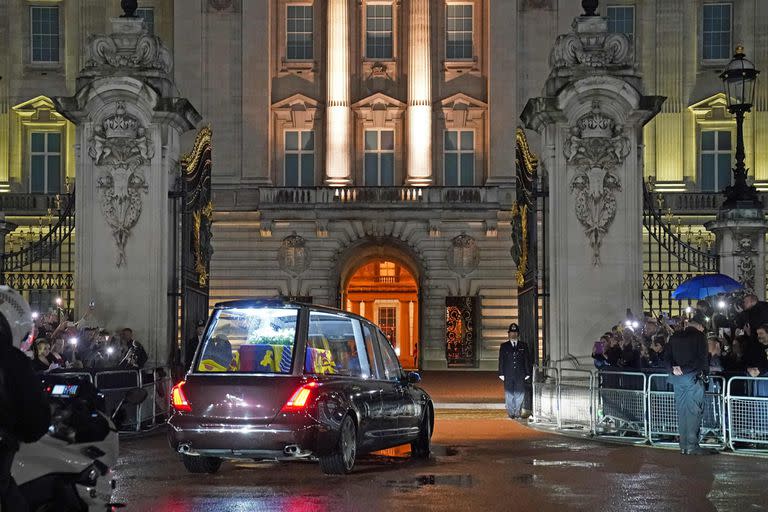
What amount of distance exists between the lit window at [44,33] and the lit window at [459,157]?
620 inches

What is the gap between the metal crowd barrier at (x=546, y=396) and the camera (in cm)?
2095

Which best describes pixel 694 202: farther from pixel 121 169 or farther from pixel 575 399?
pixel 121 169

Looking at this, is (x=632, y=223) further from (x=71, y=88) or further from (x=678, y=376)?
(x=71, y=88)

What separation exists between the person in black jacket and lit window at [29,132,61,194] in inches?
1915

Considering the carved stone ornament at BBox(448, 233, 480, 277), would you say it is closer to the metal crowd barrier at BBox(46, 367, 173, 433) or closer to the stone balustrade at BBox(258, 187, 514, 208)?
the stone balustrade at BBox(258, 187, 514, 208)

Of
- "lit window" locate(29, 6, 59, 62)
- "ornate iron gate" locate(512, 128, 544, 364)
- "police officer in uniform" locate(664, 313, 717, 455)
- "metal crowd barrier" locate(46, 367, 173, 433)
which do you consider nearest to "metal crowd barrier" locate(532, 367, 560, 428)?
"ornate iron gate" locate(512, 128, 544, 364)

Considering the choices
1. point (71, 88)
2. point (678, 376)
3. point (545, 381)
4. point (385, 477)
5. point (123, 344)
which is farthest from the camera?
point (71, 88)

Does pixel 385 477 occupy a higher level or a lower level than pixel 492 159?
lower

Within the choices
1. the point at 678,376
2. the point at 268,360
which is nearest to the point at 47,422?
the point at 268,360

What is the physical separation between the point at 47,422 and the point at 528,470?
9.11 m

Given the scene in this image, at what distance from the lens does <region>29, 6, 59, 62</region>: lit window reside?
2180 inches

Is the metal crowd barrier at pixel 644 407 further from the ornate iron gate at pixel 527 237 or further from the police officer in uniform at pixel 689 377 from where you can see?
the ornate iron gate at pixel 527 237

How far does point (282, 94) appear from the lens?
54.5 m

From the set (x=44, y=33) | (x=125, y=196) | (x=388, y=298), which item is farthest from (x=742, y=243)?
(x=44, y=33)
